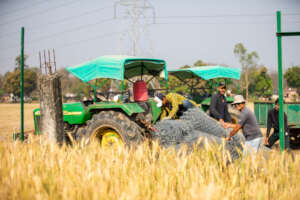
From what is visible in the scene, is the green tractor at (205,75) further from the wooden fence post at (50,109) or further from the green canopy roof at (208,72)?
the wooden fence post at (50,109)

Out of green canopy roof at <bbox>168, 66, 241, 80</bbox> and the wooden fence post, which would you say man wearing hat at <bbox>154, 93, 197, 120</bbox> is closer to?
the wooden fence post

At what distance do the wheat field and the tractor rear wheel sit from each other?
6.24 ft

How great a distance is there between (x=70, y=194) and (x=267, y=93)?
172 ft

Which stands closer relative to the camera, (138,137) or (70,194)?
(70,194)

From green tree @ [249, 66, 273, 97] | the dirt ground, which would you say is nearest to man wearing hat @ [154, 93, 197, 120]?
the dirt ground

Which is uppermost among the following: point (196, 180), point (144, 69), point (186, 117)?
point (144, 69)

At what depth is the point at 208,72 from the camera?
33.8ft

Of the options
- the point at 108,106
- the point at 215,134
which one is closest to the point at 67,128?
the point at 108,106

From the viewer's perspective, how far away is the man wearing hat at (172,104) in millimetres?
6332

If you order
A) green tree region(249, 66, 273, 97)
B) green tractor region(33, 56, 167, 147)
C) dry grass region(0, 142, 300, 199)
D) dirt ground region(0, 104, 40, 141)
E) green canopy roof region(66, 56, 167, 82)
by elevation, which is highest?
green tree region(249, 66, 273, 97)

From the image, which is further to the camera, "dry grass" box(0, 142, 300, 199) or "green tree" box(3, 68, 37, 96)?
"green tree" box(3, 68, 37, 96)

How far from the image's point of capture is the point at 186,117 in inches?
243

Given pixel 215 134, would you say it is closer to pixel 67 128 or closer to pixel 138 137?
pixel 138 137

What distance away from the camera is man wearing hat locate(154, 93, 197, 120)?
6332mm
